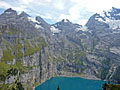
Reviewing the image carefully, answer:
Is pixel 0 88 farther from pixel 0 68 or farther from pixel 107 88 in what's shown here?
pixel 107 88

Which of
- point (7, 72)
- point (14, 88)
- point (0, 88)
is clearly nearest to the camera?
point (0, 88)

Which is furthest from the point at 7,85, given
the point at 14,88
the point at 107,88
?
the point at 107,88

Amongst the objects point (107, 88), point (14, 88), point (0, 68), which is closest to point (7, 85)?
point (14, 88)

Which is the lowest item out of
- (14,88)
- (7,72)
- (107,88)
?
(14,88)

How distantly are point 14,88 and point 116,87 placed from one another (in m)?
145

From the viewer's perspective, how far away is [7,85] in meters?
187

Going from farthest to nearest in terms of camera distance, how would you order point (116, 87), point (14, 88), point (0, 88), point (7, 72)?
1. point (7, 72)
2. point (14, 88)
3. point (0, 88)
4. point (116, 87)

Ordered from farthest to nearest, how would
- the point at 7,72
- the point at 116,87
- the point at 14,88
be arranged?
the point at 7,72
the point at 14,88
the point at 116,87

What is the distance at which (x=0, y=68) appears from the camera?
199125 millimetres

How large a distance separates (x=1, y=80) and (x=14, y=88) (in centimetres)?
1689

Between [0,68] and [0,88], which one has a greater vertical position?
[0,68]

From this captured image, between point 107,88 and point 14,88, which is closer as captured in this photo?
point 107,88

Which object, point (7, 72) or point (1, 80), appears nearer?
point (1, 80)

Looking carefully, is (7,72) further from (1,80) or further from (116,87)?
(116,87)
